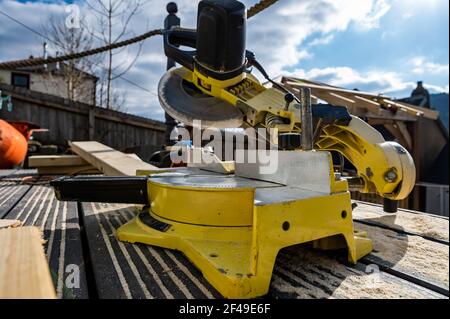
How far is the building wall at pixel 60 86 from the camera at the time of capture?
9133 millimetres

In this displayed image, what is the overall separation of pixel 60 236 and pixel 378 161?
1.16 m

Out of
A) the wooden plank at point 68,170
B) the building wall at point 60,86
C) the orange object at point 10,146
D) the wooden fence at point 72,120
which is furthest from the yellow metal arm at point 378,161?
the building wall at point 60,86

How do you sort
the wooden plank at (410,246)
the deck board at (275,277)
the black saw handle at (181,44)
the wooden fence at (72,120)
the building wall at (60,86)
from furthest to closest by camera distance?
the building wall at (60,86) < the wooden fence at (72,120) < the black saw handle at (181,44) < the wooden plank at (410,246) < the deck board at (275,277)

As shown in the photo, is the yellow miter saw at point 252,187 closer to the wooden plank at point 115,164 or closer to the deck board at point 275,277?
the deck board at point 275,277

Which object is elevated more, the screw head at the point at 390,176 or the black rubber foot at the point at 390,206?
the screw head at the point at 390,176

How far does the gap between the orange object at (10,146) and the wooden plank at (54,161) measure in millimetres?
588

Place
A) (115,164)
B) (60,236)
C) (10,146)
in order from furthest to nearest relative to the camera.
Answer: (10,146) → (115,164) → (60,236)

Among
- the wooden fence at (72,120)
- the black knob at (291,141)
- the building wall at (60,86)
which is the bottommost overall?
the black knob at (291,141)

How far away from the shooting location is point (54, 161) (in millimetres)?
3137

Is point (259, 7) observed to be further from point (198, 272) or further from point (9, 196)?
point (9, 196)

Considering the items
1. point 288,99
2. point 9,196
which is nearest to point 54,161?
point 9,196

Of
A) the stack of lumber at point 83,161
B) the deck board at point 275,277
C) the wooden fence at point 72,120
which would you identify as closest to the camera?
the deck board at point 275,277

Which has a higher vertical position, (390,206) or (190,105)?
(190,105)
